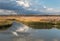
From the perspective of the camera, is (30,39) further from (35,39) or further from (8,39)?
(8,39)

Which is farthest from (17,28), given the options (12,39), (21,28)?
(12,39)

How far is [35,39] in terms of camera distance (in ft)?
62.8

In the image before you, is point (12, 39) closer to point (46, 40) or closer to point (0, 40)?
point (0, 40)

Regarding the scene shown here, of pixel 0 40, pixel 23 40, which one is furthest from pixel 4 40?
pixel 23 40

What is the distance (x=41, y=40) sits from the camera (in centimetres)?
1877

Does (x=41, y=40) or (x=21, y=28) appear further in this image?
(x=21, y=28)

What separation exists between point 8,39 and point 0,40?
1.05m

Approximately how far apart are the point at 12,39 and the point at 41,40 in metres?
2.54

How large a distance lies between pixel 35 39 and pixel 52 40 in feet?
4.89

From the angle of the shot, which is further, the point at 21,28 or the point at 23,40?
the point at 21,28

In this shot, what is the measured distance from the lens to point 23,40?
1862 cm

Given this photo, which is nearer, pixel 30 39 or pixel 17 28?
pixel 30 39

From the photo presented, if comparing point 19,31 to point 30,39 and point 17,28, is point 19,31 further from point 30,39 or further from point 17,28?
point 30,39

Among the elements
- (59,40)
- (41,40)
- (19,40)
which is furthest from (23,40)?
(59,40)
